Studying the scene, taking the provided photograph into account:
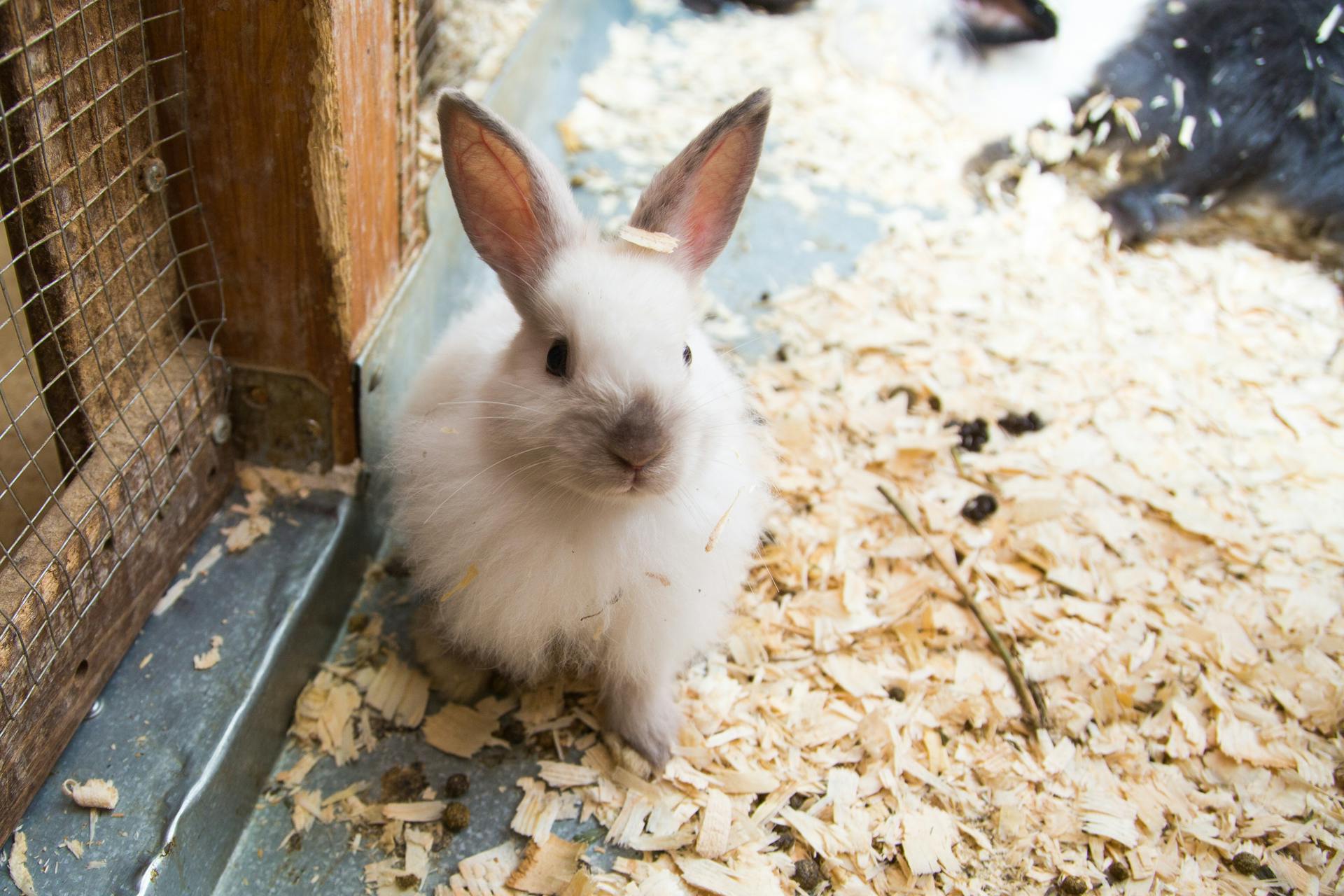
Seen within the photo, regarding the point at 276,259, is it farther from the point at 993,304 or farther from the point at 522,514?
the point at 993,304

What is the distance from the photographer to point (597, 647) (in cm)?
205

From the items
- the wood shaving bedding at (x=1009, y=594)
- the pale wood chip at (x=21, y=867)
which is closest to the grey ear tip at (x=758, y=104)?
the wood shaving bedding at (x=1009, y=594)

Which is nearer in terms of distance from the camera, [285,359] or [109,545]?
[109,545]

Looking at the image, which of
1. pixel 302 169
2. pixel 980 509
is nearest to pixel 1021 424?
pixel 980 509

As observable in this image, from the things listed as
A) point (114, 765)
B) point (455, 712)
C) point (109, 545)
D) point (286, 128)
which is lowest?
point (455, 712)

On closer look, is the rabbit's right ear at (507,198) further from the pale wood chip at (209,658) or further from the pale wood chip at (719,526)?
the pale wood chip at (209,658)

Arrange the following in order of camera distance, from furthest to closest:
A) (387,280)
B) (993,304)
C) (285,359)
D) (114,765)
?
(993,304) < (387,280) < (285,359) < (114,765)

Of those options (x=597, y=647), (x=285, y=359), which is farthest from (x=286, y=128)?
(x=597, y=647)

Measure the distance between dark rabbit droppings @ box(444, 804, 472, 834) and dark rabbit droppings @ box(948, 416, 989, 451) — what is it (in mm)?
1797

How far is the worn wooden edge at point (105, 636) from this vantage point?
5.51 ft

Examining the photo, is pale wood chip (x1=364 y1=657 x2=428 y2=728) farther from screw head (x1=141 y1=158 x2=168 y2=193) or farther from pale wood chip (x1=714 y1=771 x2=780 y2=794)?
screw head (x1=141 y1=158 x2=168 y2=193)

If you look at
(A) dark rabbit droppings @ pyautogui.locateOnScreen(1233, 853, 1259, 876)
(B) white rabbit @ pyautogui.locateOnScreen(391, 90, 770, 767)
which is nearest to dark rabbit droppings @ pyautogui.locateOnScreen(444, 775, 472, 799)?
(B) white rabbit @ pyautogui.locateOnScreen(391, 90, 770, 767)

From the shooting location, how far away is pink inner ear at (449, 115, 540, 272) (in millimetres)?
1776

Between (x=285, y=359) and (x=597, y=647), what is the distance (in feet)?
3.14
